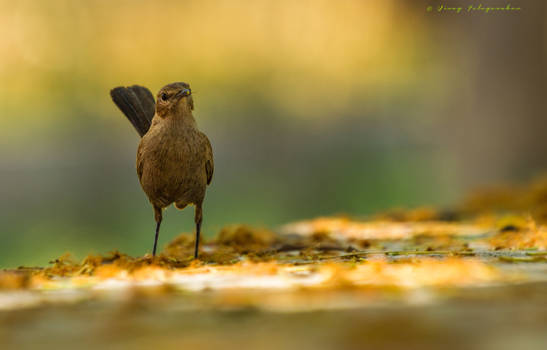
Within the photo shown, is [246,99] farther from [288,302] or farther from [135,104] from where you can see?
[288,302]

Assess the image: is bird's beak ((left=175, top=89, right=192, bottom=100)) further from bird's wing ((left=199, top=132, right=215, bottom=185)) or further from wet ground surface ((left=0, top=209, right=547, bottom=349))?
wet ground surface ((left=0, top=209, right=547, bottom=349))

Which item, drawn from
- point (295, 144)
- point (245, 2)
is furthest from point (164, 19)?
point (295, 144)

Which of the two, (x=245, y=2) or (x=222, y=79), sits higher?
(x=245, y=2)

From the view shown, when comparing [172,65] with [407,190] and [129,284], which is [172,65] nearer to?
[407,190]

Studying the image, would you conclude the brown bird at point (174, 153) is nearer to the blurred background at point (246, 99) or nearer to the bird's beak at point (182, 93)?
the bird's beak at point (182, 93)

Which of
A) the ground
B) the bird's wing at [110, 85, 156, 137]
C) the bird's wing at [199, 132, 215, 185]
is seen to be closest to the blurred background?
the bird's wing at [110, 85, 156, 137]

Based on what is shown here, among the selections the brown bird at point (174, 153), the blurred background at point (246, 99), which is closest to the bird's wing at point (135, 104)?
the brown bird at point (174, 153)
